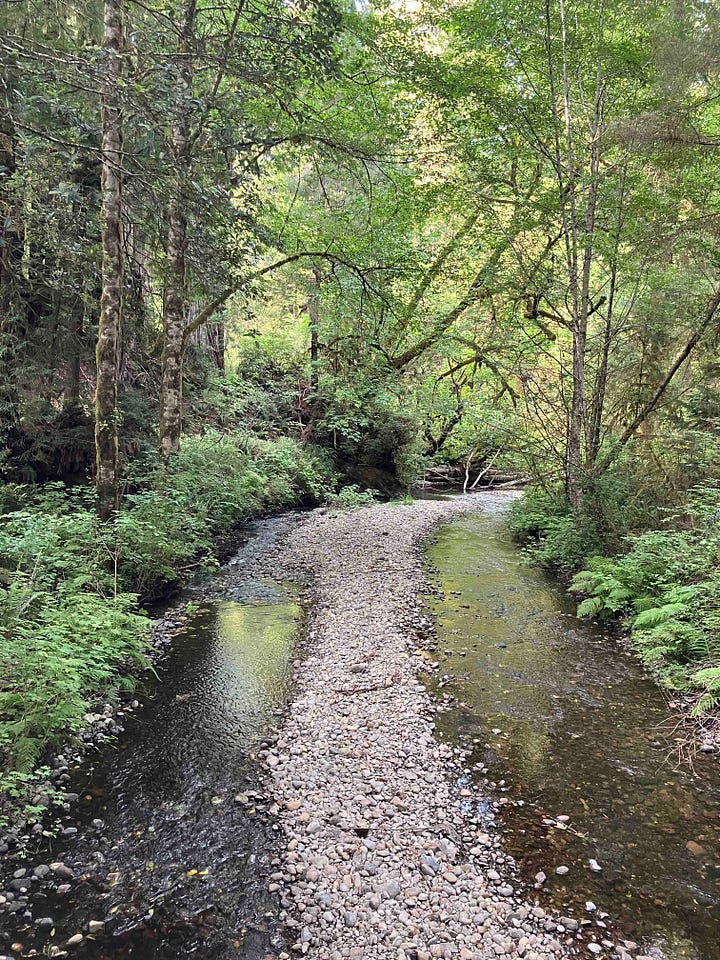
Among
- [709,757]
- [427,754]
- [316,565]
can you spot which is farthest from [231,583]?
[709,757]

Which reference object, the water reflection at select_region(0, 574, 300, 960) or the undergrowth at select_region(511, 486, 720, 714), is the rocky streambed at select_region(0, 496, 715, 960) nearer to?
the water reflection at select_region(0, 574, 300, 960)

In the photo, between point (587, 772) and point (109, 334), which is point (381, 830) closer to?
point (587, 772)

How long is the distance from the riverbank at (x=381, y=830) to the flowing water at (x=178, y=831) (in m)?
0.26

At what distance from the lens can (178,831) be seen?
396 cm

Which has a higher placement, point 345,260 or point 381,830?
point 345,260

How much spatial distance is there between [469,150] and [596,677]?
389 inches

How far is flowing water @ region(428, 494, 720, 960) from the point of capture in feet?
11.3

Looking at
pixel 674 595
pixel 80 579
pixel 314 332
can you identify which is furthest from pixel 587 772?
pixel 314 332

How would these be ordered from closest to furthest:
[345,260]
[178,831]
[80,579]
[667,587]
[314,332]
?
[178,831] < [80,579] < [667,587] < [345,260] < [314,332]

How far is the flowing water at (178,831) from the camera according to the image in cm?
317

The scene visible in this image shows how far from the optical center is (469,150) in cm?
1066

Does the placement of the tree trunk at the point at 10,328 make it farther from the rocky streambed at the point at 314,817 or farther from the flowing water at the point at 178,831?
the flowing water at the point at 178,831

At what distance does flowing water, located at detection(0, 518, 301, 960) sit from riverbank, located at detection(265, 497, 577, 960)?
26 centimetres

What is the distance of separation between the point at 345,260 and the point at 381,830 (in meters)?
10.1
